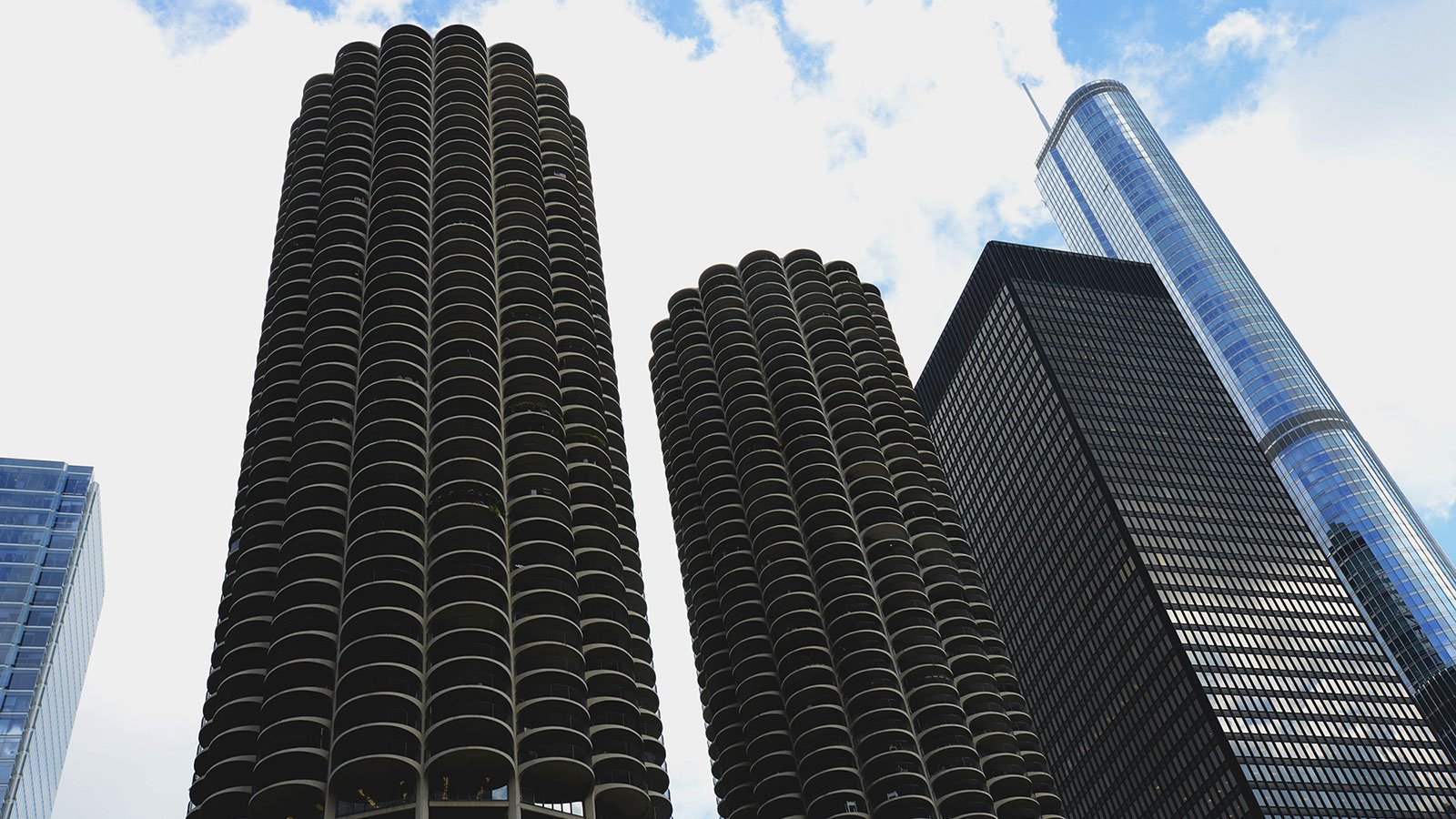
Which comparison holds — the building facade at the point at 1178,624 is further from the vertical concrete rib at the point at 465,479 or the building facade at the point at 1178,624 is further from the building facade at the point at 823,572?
the vertical concrete rib at the point at 465,479

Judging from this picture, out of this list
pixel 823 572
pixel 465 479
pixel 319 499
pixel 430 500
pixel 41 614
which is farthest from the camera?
pixel 41 614

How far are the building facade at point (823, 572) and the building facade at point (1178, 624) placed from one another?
38142mm

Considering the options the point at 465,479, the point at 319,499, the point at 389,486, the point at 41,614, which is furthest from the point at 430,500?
the point at 41,614

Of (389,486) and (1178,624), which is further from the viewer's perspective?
(1178,624)

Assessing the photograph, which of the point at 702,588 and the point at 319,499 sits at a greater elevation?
the point at 702,588

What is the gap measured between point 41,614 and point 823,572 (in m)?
82.0

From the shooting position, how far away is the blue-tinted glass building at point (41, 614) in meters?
137

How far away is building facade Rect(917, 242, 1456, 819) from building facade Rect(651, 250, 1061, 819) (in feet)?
125

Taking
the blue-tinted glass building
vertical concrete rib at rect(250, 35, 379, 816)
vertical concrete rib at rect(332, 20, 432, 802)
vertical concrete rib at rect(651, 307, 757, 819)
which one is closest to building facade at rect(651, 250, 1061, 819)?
vertical concrete rib at rect(651, 307, 757, 819)

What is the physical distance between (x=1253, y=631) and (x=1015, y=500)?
4046cm

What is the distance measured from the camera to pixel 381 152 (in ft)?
385

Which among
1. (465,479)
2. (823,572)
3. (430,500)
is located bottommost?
(430,500)

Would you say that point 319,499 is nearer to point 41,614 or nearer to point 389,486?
point 389,486

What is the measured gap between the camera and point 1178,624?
160250 mm
